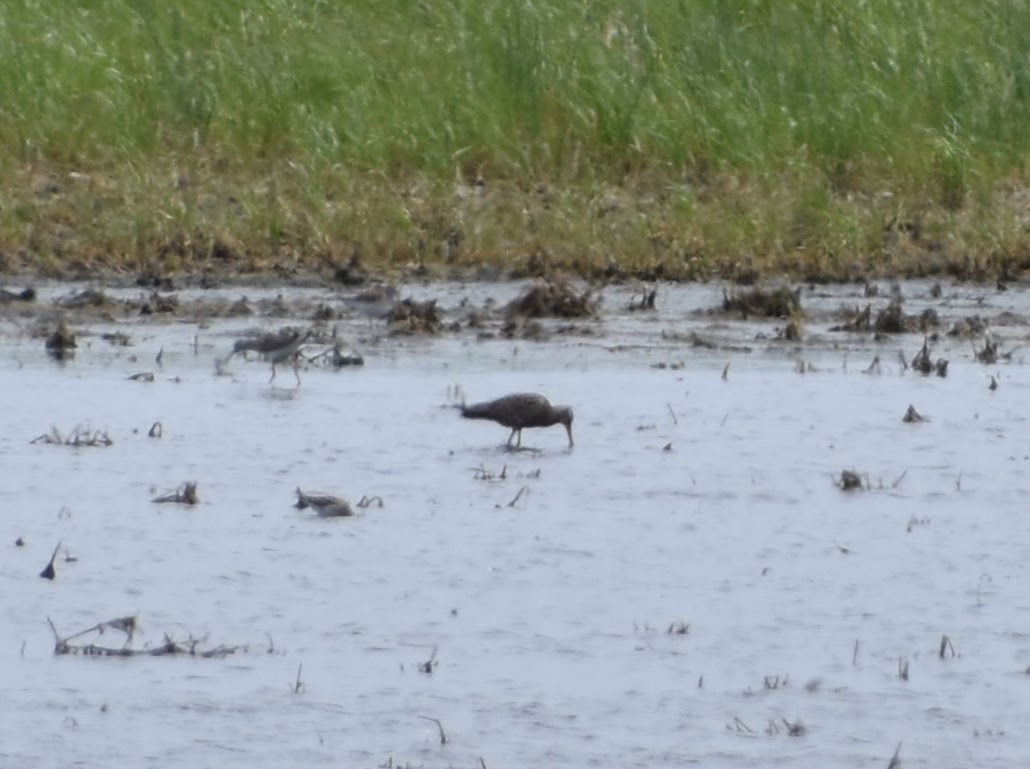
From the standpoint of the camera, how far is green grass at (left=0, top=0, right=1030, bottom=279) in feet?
47.7

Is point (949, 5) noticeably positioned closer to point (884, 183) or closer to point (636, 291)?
point (884, 183)

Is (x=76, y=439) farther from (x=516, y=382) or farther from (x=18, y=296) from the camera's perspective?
(x=18, y=296)

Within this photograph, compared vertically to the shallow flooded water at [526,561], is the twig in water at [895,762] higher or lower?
higher

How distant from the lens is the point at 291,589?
717 centimetres

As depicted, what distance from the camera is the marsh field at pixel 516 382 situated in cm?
615

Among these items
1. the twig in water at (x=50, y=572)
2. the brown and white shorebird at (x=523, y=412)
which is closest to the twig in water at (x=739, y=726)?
the twig in water at (x=50, y=572)

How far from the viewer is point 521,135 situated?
53.9ft

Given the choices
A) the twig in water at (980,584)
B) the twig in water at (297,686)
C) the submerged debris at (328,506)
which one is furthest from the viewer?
the submerged debris at (328,506)

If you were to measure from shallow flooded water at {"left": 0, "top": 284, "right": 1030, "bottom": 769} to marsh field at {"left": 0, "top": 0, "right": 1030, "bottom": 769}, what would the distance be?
0.07ft

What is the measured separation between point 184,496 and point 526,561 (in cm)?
136

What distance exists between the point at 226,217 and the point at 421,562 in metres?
7.57

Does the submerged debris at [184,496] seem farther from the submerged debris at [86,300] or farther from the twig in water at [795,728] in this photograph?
the submerged debris at [86,300]

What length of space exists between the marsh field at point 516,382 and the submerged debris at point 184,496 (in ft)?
0.06

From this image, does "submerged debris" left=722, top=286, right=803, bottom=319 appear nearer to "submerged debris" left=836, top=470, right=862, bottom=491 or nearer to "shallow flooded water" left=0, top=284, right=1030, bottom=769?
"shallow flooded water" left=0, top=284, right=1030, bottom=769
